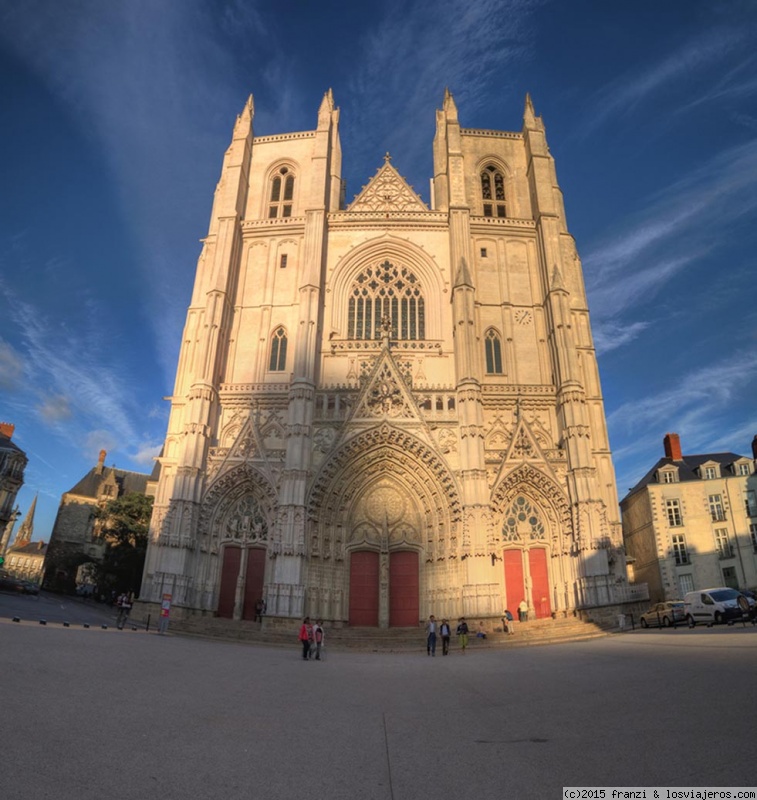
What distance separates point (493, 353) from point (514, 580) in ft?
34.8

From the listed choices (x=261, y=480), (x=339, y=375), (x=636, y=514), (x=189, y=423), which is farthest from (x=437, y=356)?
(x=636, y=514)

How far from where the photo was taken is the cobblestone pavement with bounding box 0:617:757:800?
13.7ft

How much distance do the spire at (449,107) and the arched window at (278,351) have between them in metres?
15.6

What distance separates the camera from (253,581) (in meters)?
23.6

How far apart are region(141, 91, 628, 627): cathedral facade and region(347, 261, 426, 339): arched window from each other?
0.11 metres

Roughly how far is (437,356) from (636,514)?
19.2 metres

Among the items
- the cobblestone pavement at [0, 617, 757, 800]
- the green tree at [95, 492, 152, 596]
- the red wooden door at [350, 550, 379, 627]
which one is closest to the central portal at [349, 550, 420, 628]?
the red wooden door at [350, 550, 379, 627]

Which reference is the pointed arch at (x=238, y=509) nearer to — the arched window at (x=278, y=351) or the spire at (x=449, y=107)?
the arched window at (x=278, y=351)

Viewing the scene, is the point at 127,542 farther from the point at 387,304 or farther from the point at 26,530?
the point at 26,530

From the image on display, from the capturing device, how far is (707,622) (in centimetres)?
1844

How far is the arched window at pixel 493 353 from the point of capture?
1070 inches

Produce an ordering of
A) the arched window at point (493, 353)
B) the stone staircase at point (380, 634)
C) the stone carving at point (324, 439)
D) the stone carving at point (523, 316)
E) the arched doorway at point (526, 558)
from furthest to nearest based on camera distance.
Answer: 1. the stone carving at point (523, 316)
2. the arched window at point (493, 353)
3. the stone carving at point (324, 439)
4. the arched doorway at point (526, 558)
5. the stone staircase at point (380, 634)

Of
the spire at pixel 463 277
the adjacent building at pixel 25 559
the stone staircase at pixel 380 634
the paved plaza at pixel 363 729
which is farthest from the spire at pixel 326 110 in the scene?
the adjacent building at pixel 25 559

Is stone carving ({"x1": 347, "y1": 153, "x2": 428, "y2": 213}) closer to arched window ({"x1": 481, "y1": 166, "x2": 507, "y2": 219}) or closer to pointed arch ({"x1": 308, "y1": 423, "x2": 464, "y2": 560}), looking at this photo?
arched window ({"x1": 481, "y1": 166, "x2": 507, "y2": 219})
